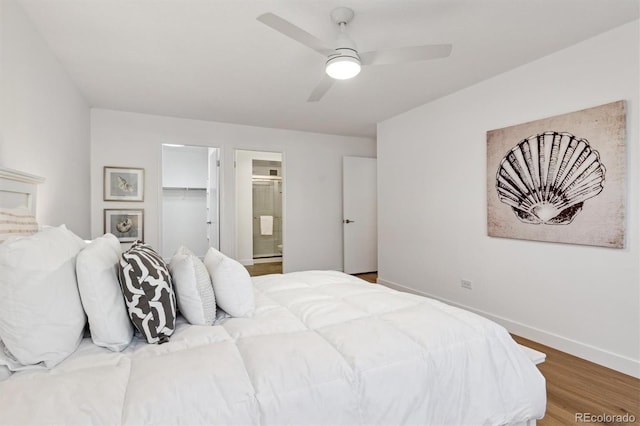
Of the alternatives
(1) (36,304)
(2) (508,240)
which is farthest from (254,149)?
(1) (36,304)

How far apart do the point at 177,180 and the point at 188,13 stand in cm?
492

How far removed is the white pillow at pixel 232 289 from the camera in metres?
1.58

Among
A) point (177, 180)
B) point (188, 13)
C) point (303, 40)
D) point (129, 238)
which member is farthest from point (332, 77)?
point (177, 180)

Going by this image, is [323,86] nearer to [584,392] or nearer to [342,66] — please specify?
[342,66]

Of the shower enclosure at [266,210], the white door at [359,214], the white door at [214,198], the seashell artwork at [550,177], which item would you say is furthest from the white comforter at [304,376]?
the shower enclosure at [266,210]

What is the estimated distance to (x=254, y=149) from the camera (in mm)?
4891

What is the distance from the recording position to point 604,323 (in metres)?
2.38

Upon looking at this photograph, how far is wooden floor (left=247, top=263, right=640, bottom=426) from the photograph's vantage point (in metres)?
1.80

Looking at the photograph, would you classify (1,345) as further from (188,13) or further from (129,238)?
(129,238)

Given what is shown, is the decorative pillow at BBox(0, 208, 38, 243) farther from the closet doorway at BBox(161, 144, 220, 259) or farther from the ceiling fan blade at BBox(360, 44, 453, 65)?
the closet doorway at BBox(161, 144, 220, 259)

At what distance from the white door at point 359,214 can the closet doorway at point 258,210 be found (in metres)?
1.61

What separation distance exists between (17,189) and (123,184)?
255 centimetres

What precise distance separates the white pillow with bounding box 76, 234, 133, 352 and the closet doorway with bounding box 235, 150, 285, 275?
5122 millimetres
